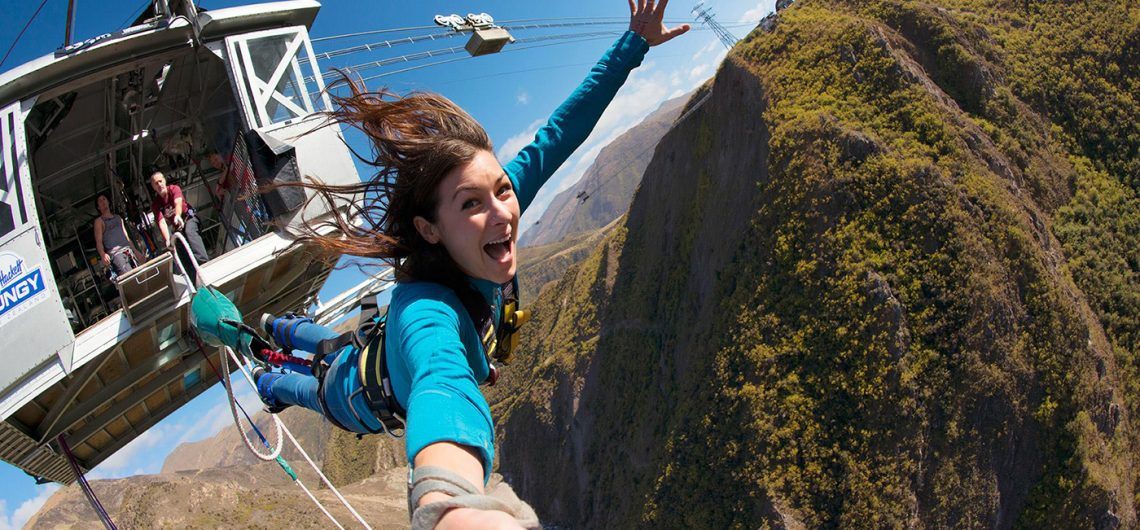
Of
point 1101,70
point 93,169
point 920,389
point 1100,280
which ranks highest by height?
point 1101,70

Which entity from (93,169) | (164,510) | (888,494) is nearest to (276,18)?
(93,169)

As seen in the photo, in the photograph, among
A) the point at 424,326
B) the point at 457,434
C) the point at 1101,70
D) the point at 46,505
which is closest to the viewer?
the point at 457,434

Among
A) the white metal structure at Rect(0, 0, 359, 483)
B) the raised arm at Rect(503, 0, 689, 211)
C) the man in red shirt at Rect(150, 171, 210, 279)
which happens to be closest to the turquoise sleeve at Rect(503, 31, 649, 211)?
the raised arm at Rect(503, 0, 689, 211)

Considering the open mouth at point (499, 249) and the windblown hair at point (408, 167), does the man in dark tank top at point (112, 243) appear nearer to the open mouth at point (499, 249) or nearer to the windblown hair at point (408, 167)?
the windblown hair at point (408, 167)

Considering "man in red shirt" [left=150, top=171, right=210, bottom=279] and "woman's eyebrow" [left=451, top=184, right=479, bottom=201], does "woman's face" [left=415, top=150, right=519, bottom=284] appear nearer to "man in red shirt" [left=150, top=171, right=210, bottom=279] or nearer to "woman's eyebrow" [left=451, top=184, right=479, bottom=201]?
"woman's eyebrow" [left=451, top=184, right=479, bottom=201]

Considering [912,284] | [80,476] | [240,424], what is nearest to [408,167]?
[240,424]

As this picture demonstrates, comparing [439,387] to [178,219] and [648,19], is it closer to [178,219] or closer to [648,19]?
[648,19]

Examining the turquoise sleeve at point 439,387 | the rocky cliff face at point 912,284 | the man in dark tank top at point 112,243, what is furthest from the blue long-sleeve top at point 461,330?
the rocky cliff face at point 912,284

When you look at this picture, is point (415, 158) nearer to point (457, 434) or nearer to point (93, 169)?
point (457, 434)
